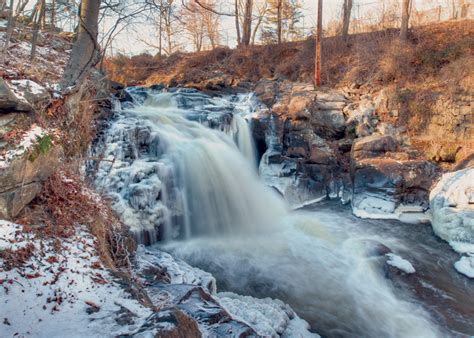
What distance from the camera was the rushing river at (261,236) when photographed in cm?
532

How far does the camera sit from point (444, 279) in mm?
6145

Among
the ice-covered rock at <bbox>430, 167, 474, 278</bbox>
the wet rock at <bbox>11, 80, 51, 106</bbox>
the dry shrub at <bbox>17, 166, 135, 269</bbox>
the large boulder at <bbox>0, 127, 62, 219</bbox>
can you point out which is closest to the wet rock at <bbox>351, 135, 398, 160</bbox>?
the ice-covered rock at <bbox>430, 167, 474, 278</bbox>

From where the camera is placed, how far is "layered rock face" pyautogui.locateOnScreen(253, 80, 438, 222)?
9.26m

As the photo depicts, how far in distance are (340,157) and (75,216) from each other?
897cm

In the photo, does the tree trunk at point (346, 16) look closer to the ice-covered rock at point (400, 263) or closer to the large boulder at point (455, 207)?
the large boulder at point (455, 207)

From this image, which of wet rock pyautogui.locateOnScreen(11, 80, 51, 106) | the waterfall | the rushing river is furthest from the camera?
the waterfall

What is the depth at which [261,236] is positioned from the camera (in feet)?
26.7

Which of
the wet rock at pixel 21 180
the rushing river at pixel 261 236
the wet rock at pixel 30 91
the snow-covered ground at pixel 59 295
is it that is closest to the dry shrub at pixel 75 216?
the wet rock at pixel 21 180

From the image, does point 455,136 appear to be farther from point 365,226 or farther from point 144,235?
point 144,235

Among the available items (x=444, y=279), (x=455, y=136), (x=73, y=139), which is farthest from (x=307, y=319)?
(x=455, y=136)

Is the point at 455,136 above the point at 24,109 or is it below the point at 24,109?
below

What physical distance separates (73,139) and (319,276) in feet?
17.3

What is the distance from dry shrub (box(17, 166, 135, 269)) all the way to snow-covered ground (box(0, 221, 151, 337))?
267mm

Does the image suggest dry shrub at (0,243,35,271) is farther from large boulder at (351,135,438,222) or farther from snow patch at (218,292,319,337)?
large boulder at (351,135,438,222)
